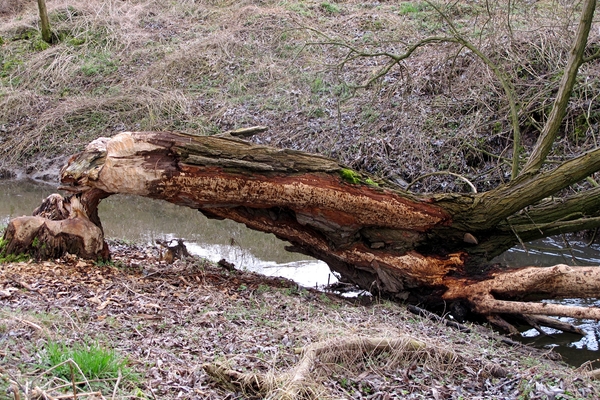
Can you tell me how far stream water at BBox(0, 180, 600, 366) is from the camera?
247 inches

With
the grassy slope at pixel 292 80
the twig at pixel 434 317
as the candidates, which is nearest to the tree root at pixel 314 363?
the twig at pixel 434 317

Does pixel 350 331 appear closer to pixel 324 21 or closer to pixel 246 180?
pixel 246 180

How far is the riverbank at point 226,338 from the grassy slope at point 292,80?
177 inches

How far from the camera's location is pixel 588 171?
5832 mm

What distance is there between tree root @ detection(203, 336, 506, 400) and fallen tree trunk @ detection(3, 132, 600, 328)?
6.58 feet

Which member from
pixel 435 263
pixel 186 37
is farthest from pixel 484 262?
pixel 186 37

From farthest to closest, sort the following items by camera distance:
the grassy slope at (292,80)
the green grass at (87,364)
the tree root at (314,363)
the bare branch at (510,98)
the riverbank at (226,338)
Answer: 1. the grassy slope at (292,80)
2. the bare branch at (510,98)
3. the riverbank at (226,338)
4. the tree root at (314,363)
5. the green grass at (87,364)

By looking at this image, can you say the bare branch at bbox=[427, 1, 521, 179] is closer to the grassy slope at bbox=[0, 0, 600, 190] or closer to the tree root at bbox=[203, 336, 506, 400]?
the grassy slope at bbox=[0, 0, 600, 190]

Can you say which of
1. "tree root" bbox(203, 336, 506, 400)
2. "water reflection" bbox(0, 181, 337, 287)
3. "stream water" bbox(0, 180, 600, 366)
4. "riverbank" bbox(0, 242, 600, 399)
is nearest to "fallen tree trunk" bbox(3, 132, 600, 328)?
"riverbank" bbox(0, 242, 600, 399)

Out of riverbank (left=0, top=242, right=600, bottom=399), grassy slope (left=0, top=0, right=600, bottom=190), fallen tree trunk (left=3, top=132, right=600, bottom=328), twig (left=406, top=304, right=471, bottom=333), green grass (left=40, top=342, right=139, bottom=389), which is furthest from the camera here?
grassy slope (left=0, top=0, right=600, bottom=190)

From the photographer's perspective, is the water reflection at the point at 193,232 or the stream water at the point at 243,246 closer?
the stream water at the point at 243,246

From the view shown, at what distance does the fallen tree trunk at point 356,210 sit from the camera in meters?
5.99

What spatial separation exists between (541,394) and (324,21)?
51.4 ft

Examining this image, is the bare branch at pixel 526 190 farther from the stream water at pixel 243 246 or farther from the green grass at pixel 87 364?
the green grass at pixel 87 364
